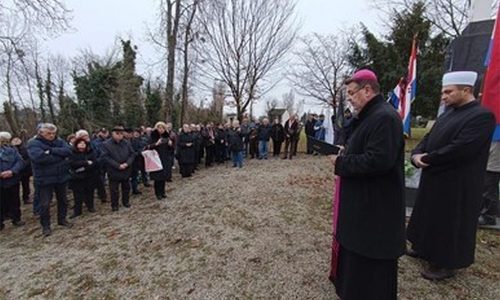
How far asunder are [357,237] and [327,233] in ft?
7.87

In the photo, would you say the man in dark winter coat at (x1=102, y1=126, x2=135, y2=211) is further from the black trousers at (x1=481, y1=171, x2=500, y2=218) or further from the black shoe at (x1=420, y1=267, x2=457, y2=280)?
the black trousers at (x1=481, y1=171, x2=500, y2=218)

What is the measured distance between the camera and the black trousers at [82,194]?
256 inches

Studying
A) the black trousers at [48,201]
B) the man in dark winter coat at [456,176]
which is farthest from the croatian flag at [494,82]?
the black trousers at [48,201]

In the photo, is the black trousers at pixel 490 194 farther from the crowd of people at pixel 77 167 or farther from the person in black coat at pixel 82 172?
the person in black coat at pixel 82 172

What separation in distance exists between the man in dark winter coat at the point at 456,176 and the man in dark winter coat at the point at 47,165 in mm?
5691

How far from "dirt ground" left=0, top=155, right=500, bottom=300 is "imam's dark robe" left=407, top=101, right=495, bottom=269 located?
1.39 feet

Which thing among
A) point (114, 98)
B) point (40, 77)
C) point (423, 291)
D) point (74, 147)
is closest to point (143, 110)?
point (114, 98)

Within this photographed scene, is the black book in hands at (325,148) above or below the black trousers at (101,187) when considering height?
above

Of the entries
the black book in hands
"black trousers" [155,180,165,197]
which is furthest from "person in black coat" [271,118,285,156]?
the black book in hands

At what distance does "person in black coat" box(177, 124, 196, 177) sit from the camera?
10195 mm

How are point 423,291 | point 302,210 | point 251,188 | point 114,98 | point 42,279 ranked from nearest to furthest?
1. point 423,291
2. point 42,279
3. point 302,210
4. point 251,188
5. point 114,98

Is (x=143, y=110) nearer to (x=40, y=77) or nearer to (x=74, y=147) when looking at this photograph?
(x=40, y=77)

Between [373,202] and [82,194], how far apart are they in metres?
6.32

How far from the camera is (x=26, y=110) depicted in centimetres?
2370
